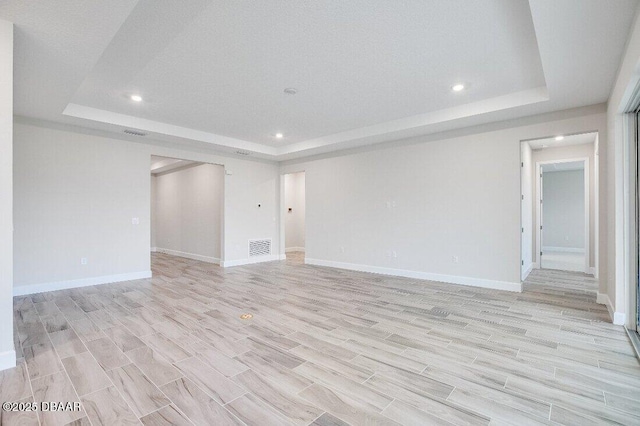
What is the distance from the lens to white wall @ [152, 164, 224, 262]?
7613mm

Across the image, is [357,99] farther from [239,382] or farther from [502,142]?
[239,382]

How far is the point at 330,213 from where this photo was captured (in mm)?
7059

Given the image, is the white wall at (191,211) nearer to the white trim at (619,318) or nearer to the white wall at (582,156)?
the white trim at (619,318)

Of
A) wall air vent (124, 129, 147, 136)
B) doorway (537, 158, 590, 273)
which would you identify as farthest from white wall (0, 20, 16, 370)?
doorway (537, 158, 590, 273)

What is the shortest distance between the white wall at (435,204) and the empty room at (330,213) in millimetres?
33

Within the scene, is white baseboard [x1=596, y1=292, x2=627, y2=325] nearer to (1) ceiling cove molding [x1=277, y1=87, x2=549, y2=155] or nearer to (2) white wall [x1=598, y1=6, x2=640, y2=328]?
(2) white wall [x1=598, y1=6, x2=640, y2=328]

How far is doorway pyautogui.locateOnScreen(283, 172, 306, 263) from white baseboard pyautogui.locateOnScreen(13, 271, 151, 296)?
193 inches

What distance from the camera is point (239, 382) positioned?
2160mm

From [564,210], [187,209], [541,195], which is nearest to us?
[541,195]

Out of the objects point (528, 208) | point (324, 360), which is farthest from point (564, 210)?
point (324, 360)

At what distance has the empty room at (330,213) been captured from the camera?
2100 mm

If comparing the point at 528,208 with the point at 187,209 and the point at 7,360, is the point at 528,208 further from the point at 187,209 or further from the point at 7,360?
the point at 187,209

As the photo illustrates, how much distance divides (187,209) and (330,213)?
13.9 ft

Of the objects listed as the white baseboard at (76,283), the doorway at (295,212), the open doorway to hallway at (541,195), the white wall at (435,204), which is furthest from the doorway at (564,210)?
the white baseboard at (76,283)
